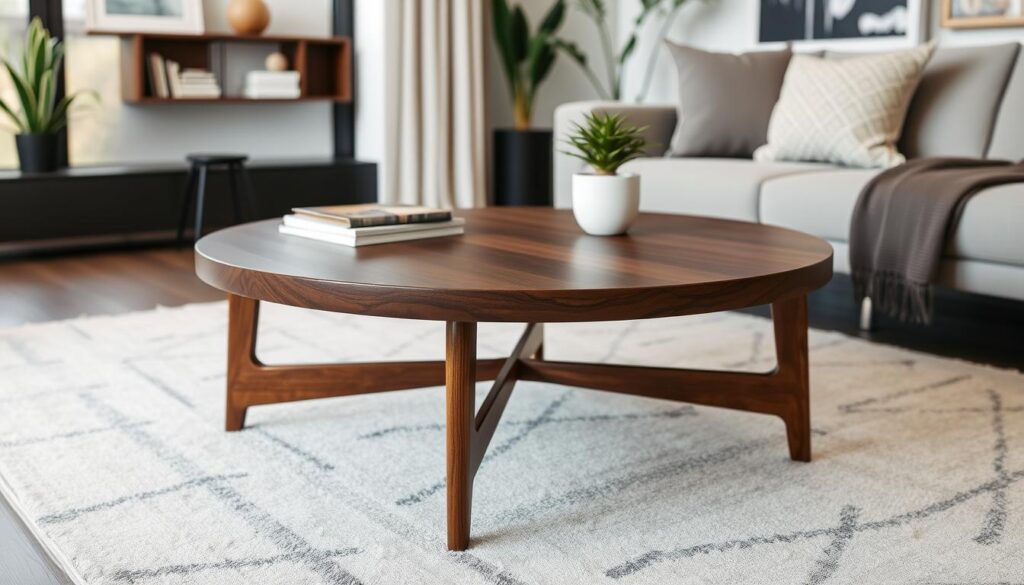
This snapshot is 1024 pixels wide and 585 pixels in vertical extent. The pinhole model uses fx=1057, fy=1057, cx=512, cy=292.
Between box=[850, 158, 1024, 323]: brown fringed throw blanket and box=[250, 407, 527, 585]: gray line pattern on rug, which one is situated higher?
box=[850, 158, 1024, 323]: brown fringed throw blanket

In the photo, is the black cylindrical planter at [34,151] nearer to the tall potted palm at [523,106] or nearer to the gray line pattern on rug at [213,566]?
the tall potted palm at [523,106]

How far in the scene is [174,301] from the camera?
3.28 metres

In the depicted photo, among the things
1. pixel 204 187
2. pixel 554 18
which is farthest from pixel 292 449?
pixel 554 18

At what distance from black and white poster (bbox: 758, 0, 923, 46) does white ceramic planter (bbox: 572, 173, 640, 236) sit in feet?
8.48

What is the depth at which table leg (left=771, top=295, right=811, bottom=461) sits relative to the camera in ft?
5.90

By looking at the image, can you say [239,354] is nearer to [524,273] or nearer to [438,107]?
[524,273]

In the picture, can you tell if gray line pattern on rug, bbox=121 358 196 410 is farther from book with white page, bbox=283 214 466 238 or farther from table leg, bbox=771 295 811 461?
table leg, bbox=771 295 811 461

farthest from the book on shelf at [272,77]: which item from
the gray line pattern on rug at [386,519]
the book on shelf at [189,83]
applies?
the gray line pattern on rug at [386,519]

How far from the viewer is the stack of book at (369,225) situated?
177cm

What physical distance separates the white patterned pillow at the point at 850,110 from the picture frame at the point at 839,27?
2.47 ft

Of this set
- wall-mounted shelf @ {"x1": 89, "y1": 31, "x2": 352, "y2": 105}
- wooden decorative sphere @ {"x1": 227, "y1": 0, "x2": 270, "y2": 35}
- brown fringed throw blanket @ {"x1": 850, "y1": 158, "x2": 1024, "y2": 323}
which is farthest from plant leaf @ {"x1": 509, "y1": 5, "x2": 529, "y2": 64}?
brown fringed throw blanket @ {"x1": 850, "y1": 158, "x2": 1024, "y2": 323}

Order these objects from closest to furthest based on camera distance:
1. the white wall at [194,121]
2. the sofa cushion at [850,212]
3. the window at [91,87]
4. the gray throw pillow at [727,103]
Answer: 1. the sofa cushion at [850,212]
2. the gray throw pillow at [727,103]
3. the window at [91,87]
4. the white wall at [194,121]

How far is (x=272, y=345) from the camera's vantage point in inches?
105

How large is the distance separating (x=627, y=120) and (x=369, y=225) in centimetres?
212
